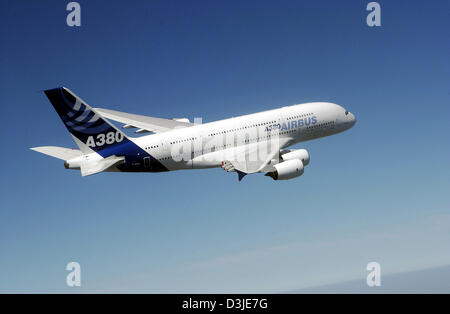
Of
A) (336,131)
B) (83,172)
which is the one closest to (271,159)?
Answer: (336,131)

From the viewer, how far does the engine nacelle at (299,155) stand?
Answer: 48.8 metres

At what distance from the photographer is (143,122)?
5478 cm

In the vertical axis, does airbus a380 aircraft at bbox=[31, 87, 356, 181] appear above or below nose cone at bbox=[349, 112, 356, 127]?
below

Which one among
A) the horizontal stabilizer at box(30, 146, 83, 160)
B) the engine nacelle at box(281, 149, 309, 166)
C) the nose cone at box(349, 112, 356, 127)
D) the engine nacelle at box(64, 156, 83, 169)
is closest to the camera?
the engine nacelle at box(64, 156, 83, 169)

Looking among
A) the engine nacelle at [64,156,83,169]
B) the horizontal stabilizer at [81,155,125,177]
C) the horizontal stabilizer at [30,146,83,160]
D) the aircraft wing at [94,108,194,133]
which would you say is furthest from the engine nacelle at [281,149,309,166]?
the horizontal stabilizer at [30,146,83,160]

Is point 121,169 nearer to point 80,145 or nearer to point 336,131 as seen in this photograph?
point 80,145

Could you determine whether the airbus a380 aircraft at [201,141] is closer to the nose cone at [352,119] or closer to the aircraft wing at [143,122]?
the aircraft wing at [143,122]

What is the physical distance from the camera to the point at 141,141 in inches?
1811

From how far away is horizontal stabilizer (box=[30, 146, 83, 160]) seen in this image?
1767 inches

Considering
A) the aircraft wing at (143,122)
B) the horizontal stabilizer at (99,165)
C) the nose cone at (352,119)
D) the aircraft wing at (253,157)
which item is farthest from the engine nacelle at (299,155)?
the horizontal stabilizer at (99,165)

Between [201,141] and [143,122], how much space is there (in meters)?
10.6

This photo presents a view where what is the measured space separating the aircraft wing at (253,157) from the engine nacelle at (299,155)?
1.10m

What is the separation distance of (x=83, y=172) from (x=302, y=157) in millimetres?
22048

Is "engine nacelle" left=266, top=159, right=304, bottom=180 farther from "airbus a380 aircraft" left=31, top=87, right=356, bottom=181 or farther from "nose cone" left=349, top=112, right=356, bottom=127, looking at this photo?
"nose cone" left=349, top=112, right=356, bottom=127
